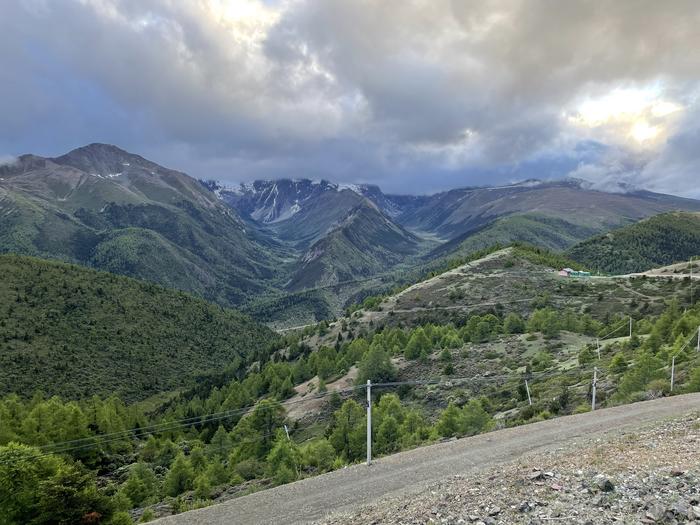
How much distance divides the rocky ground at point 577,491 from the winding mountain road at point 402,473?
1.61 metres

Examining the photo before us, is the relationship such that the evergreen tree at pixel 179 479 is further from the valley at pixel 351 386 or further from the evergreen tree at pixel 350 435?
the evergreen tree at pixel 350 435

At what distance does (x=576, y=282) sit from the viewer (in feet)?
422

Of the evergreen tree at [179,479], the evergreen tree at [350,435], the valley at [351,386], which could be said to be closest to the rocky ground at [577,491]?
the valley at [351,386]

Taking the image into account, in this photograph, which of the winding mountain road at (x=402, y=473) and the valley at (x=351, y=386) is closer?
the winding mountain road at (x=402, y=473)

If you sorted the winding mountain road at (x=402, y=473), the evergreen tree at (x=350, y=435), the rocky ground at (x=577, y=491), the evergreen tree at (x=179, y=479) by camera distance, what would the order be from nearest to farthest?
the rocky ground at (x=577, y=491)
the winding mountain road at (x=402, y=473)
the evergreen tree at (x=350, y=435)
the evergreen tree at (x=179, y=479)

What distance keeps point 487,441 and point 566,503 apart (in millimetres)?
10238

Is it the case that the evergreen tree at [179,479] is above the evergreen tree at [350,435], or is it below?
below

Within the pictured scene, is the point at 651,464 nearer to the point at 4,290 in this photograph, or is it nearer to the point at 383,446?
the point at 383,446

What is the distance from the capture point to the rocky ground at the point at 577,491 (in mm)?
9695

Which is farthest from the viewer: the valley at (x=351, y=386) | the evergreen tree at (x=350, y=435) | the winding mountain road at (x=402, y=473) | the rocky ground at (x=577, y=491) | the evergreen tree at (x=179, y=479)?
the evergreen tree at (x=179, y=479)

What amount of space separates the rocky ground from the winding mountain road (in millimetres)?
1608

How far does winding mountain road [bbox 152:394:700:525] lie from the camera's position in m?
14.9

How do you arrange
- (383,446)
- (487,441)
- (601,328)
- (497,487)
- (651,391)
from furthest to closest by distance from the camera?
(601,328), (383,446), (651,391), (487,441), (497,487)

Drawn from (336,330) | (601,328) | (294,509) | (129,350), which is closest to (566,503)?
(294,509)
